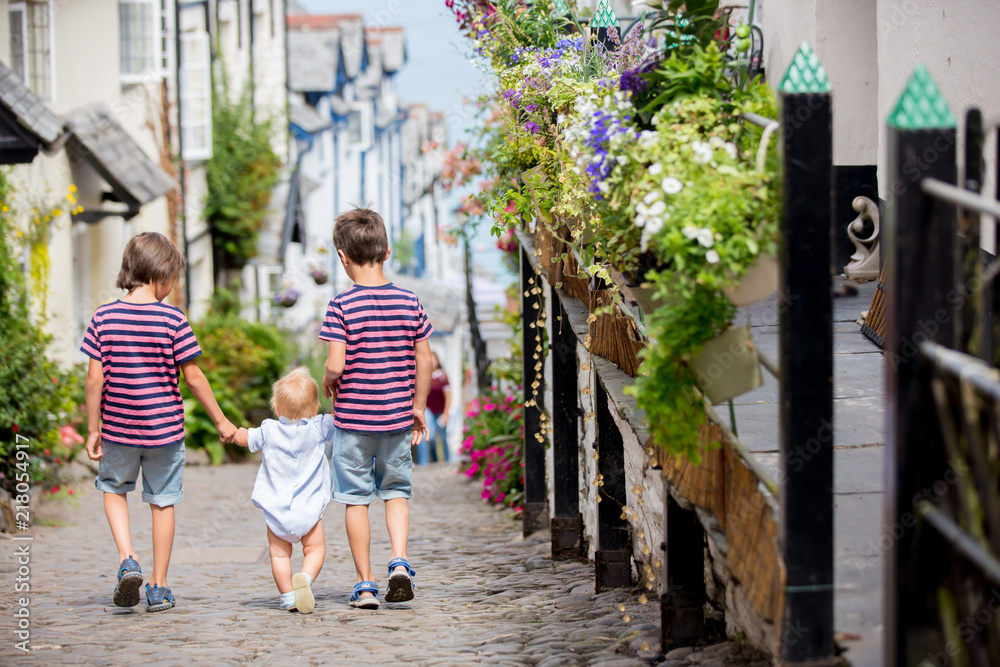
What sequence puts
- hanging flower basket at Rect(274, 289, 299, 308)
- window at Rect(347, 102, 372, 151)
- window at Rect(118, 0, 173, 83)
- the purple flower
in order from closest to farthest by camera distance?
the purple flower < window at Rect(118, 0, 173, 83) < hanging flower basket at Rect(274, 289, 299, 308) < window at Rect(347, 102, 372, 151)

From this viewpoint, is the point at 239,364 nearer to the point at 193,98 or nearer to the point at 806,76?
the point at 193,98

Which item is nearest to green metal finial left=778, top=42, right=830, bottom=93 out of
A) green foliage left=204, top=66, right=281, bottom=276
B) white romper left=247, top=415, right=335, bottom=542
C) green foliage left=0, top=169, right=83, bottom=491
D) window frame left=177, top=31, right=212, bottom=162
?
white romper left=247, top=415, right=335, bottom=542

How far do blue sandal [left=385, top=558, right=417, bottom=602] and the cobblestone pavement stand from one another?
1.6 inches

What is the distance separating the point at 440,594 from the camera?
4.73 metres

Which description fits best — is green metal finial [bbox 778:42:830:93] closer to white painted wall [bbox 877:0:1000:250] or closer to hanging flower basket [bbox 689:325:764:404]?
hanging flower basket [bbox 689:325:764:404]

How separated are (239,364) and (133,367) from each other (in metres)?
9.01

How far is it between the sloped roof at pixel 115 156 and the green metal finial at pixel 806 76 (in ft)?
28.0

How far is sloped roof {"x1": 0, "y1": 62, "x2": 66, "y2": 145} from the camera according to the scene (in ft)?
23.3

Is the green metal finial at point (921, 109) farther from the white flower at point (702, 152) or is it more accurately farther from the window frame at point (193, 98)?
the window frame at point (193, 98)

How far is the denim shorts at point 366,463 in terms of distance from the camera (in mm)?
4145

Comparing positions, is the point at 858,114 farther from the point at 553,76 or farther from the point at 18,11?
the point at 18,11

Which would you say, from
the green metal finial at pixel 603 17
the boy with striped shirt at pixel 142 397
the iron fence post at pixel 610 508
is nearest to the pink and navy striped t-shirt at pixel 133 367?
the boy with striped shirt at pixel 142 397

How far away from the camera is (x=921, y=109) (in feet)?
6.52

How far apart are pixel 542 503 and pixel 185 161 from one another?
9598 millimetres
